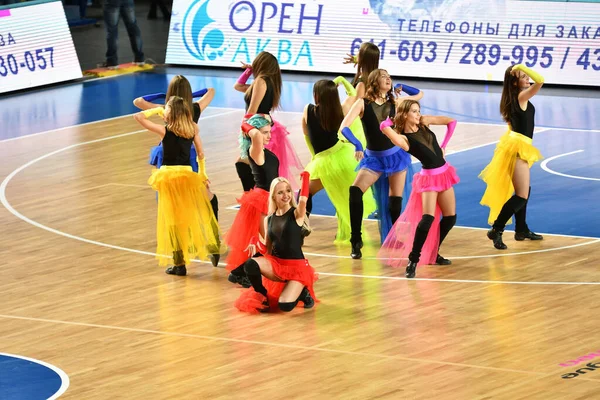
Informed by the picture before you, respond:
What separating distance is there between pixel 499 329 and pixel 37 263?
5.21 meters

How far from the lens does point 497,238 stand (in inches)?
527

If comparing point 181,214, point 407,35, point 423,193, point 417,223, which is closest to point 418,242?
point 417,223

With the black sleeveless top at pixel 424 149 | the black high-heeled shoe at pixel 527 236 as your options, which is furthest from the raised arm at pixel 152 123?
the black high-heeled shoe at pixel 527 236

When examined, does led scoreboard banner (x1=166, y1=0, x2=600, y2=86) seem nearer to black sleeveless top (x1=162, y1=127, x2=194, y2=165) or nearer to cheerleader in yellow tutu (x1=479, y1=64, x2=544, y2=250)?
cheerleader in yellow tutu (x1=479, y1=64, x2=544, y2=250)

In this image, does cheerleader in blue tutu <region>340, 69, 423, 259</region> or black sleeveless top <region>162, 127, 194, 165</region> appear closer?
black sleeveless top <region>162, 127, 194, 165</region>

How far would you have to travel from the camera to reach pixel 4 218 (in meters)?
15.5

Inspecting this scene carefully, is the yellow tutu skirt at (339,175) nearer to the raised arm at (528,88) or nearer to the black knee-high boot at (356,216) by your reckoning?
the black knee-high boot at (356,216)

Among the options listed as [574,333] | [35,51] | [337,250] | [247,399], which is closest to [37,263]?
[337,250]

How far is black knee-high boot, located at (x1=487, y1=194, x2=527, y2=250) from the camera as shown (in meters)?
13.3

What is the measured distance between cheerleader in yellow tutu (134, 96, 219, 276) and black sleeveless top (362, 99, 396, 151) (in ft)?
5.91

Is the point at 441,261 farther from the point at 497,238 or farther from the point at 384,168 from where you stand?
the point at 384,168

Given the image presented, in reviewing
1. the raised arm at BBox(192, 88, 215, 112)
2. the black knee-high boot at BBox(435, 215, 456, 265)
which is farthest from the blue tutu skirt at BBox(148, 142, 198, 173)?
the black knee-high boot at BBox(435, 215, 456, 265)

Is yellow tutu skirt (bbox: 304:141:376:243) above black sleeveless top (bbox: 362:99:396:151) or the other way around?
the other way around

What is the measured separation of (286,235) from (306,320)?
782 millimetres
